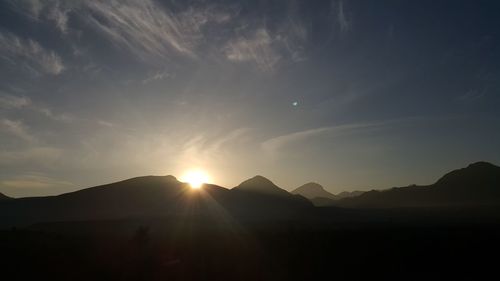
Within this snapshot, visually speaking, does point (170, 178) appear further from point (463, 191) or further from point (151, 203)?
point (463, 191)

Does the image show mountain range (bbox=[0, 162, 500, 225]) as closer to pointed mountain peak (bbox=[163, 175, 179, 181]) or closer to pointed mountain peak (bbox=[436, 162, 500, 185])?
pointed mountain peak (bbox=[163, 175, 179, 181])

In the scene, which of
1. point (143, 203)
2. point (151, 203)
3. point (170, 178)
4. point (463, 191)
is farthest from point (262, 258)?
point (463, 191)

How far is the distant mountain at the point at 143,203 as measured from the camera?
4345 inches

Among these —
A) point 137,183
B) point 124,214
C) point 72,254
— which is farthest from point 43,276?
point 137,183

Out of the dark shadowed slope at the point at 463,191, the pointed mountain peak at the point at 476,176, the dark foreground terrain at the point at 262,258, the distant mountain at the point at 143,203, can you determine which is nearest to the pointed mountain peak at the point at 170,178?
the distant mountain at the point at 143,203

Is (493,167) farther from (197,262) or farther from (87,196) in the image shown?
(197,262)

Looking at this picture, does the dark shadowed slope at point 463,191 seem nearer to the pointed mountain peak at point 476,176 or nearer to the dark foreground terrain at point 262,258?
the pointed mountain peak at point 476,176

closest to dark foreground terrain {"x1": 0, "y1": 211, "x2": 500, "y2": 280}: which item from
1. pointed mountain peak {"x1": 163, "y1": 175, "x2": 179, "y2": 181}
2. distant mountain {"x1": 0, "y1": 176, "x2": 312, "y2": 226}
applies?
distant mountain {"x1": 0, "y1": 176, "x2": 312, "y2": 226}

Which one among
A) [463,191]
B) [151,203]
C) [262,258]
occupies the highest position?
[463,191]

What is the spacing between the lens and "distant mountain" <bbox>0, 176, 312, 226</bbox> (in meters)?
110

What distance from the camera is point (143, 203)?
409 feet

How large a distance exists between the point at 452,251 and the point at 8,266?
1205 inches

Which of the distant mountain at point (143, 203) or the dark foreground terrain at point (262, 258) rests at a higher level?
the distant mountain at point (143, 203)

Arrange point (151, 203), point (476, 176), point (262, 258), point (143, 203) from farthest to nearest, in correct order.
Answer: point (476, 176) → point (151, 203) → point (143, 203) → point (262, 258)
